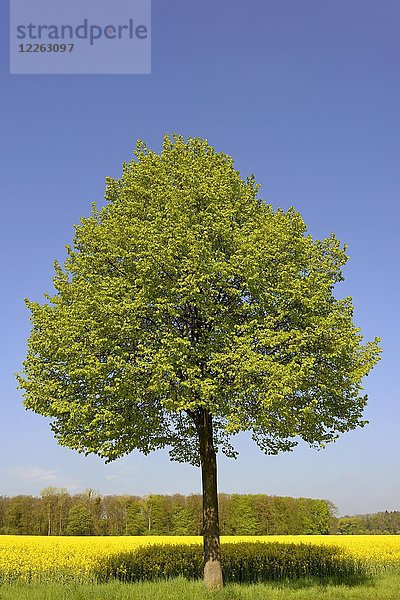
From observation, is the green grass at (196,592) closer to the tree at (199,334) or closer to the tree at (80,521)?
the tree at (199,334)

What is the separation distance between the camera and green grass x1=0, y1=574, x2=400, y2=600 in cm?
1877

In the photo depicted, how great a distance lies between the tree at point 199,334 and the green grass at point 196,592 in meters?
1.67

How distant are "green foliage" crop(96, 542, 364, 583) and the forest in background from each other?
175 ft

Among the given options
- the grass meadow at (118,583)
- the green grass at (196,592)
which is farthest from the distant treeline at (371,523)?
the green grass at (196,592)

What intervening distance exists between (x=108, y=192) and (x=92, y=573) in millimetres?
17019

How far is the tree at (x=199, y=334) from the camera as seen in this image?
781 inches

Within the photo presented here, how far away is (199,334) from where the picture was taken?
22.0 m

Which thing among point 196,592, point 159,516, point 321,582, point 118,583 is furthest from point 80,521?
point 196,592

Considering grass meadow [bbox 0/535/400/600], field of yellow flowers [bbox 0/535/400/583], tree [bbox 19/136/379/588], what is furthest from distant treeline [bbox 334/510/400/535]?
tree [bbox 19/136/379/588]

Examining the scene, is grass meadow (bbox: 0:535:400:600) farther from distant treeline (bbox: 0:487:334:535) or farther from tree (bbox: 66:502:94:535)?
tree (bbox: 66:502:94:535)

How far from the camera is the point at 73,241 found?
24.8 metres

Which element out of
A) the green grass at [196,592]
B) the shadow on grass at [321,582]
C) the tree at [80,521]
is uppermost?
the green grass at [196,592]

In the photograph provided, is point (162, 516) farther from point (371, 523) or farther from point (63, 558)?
point (63, 558)

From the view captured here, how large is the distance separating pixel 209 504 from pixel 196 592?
135 inches
